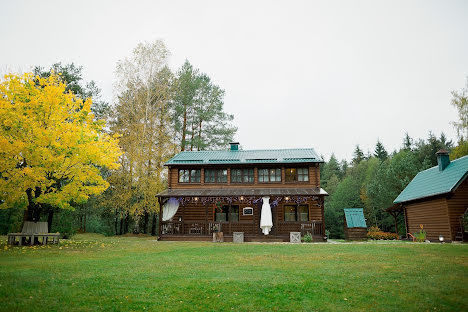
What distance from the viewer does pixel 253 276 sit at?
7125mm

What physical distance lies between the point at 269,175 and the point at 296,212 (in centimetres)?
361

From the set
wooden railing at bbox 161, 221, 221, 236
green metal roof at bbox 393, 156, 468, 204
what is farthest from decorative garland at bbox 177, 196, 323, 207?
green metal roof at bbox 393, 156, 468, 204

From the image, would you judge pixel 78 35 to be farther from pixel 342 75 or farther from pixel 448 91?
pixel 448 91

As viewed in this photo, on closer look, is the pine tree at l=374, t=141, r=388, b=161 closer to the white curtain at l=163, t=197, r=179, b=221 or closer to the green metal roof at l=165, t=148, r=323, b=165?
the green metal roof at l=165, t=148, r=323, b=165

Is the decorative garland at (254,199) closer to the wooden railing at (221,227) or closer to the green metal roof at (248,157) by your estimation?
the wooden railing at (221,227)

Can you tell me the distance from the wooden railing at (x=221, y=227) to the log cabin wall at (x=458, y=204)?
7.89m

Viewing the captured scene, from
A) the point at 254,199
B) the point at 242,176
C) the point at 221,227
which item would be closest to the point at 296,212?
the point at 254,199

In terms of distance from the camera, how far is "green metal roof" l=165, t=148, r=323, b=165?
22.7 m

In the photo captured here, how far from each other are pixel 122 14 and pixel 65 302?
37849mm

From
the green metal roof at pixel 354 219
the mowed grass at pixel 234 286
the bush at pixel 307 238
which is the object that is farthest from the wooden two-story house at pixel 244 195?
the mowed grass at pixel 234 286

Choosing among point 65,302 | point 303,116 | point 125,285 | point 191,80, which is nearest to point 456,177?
point 125,285

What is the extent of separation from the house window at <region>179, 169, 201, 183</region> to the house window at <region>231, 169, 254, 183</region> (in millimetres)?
2962

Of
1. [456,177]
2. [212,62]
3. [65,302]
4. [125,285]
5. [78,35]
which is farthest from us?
[212,62]

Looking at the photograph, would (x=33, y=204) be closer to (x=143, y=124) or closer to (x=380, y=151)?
(x=143, y=124)
